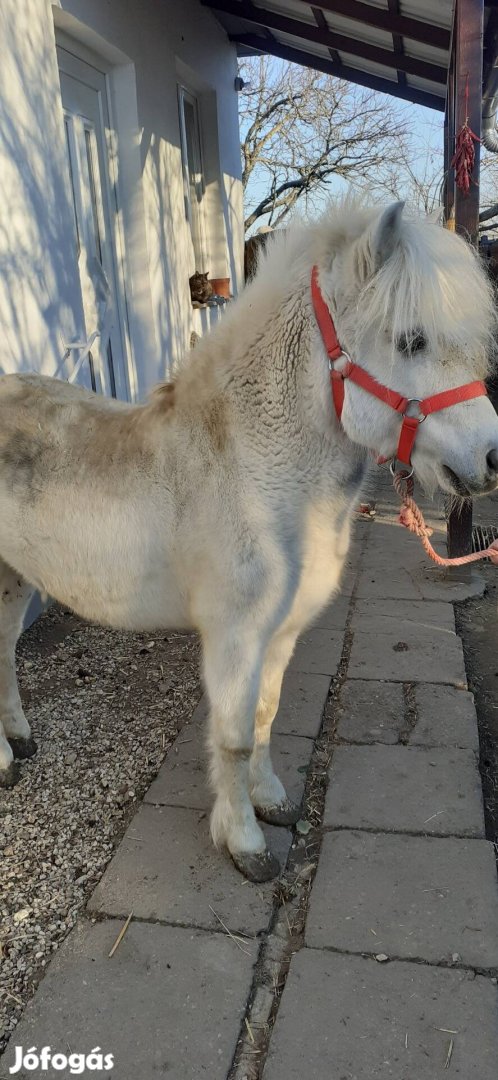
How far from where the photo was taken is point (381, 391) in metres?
1.81

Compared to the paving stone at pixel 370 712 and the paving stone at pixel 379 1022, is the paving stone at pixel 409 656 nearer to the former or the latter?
the paving stone at pixel 370 712

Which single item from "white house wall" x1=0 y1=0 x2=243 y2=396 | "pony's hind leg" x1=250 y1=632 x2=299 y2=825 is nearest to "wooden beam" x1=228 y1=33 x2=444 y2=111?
"white house wall" x1=0 y1=0 x2=243 y2=396

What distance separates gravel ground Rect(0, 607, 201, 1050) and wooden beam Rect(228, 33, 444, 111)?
6.82m

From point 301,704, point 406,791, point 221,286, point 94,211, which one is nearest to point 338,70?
point 221,286

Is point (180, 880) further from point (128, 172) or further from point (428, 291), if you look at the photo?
point (128, 172)

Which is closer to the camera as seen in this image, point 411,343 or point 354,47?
point 411,343

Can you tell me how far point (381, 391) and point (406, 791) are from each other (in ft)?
4.98

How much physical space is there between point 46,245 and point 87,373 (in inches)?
39.0

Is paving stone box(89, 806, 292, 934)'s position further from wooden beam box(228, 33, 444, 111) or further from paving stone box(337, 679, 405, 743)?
wooden beam box(228, 33, 444, 111)

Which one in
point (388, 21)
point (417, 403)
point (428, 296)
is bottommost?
point (417, 403)

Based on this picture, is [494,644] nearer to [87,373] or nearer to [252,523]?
[252,523]

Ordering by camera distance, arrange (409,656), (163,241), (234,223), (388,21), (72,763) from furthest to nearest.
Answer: (234,223)
(163,241)
(388,21)
(409,656)
(72,763)

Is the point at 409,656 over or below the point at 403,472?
below

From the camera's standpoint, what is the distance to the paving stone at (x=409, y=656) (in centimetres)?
342
